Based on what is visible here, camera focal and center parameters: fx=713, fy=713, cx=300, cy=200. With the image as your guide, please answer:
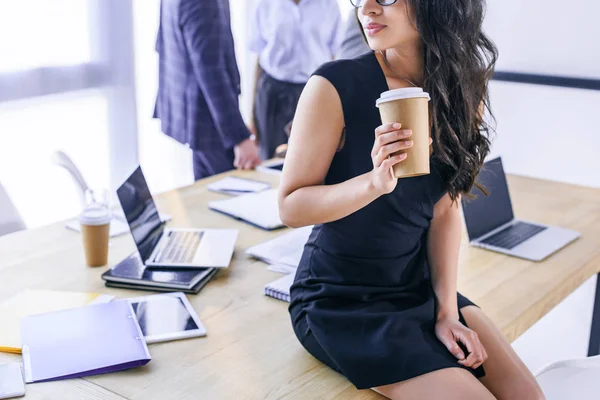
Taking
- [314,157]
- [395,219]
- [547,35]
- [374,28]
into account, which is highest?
[374,28]

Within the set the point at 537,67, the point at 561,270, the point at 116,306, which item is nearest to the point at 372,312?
the point at 116,306

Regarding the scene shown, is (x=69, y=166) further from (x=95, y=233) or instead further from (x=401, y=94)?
(x=401, y=94)

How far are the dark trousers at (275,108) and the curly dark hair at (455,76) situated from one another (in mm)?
2475

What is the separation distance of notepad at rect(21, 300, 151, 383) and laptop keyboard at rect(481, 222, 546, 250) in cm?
107

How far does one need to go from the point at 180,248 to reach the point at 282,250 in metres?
0.27

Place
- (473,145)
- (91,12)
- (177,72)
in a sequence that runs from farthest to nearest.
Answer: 1. (91,12)
2. (177,72)
3. (473,145)

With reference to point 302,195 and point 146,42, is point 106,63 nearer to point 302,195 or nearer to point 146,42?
point 146,42

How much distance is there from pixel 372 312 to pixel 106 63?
2839mm

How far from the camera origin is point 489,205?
213 cm

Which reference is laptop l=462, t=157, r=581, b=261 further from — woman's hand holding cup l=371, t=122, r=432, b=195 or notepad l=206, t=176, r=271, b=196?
woman's hand holding cup l=371, t=122, r=432, b=195

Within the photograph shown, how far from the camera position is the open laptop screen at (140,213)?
169 cm

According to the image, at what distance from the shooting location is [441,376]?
1.25m

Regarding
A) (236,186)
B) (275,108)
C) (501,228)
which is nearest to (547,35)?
(275,108)

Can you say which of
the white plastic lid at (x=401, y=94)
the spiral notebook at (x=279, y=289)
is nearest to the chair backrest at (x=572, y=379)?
the spiral notebook at (x=279, y=289)
